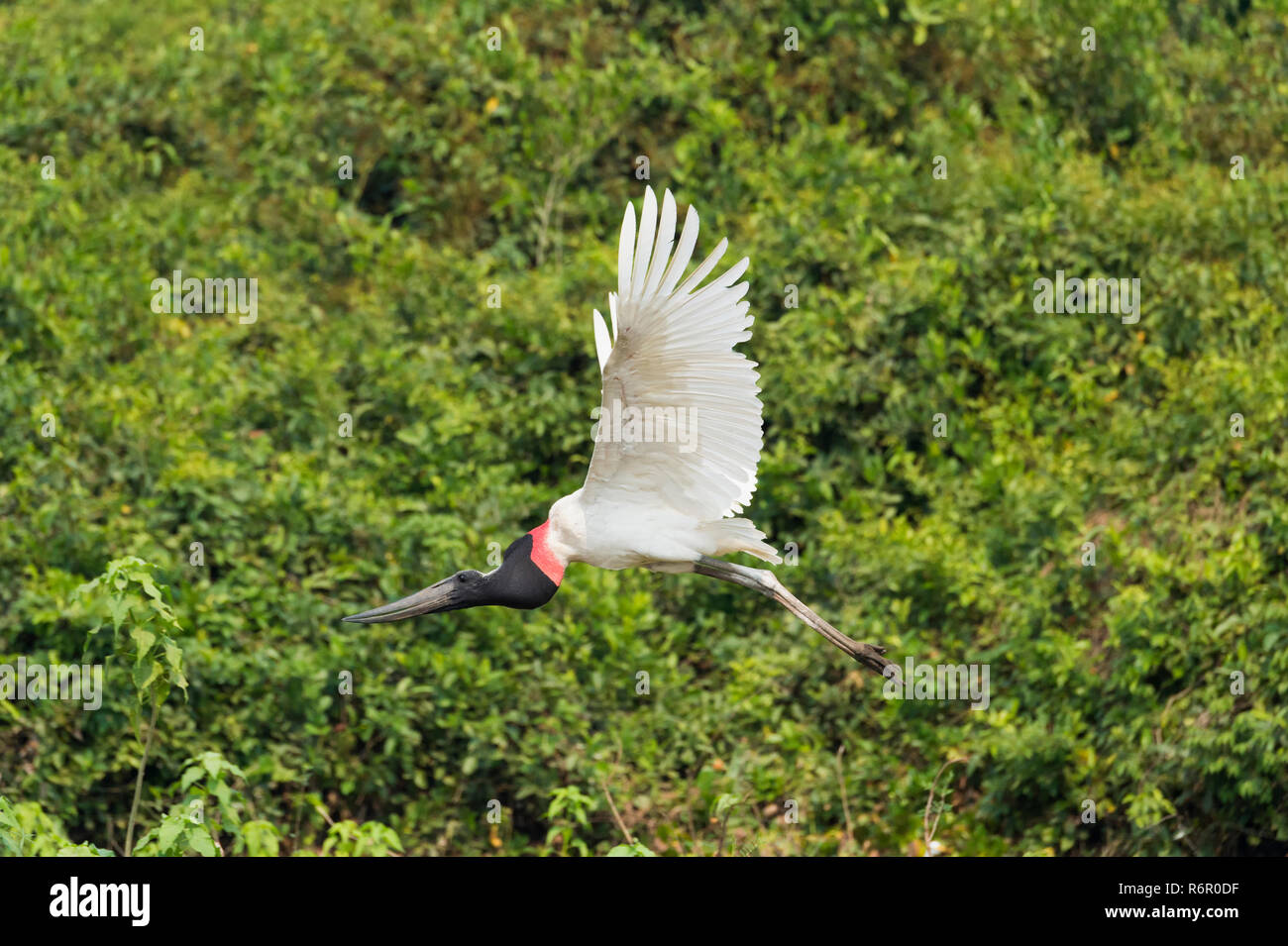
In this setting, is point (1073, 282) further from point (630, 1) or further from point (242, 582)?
point (242, 582)

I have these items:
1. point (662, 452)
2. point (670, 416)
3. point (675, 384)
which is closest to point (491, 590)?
point (662, 452)

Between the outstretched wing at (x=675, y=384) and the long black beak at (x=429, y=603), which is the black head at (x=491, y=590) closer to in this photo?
the long black beak at (x=429, y=603)

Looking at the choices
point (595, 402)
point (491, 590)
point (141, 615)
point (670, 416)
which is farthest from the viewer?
point (595, 402)

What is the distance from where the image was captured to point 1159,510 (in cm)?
915

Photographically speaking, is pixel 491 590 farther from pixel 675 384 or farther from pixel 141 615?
pixel 141 615

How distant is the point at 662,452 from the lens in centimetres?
661

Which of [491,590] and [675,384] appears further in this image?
[491,590]

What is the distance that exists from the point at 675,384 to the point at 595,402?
156 inches

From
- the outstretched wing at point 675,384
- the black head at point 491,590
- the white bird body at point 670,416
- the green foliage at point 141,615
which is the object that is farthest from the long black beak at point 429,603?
the green foliage at point 141,615

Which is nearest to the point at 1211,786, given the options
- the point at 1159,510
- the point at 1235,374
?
the point at 1159,510

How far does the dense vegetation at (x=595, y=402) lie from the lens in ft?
28.0

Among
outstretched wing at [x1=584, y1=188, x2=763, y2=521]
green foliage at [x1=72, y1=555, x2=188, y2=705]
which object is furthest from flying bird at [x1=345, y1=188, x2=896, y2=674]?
green foliage at [x1=72, y1=555, x2=188, y2=705]

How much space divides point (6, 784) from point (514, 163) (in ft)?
16.2

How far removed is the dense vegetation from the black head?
0.80 meters
